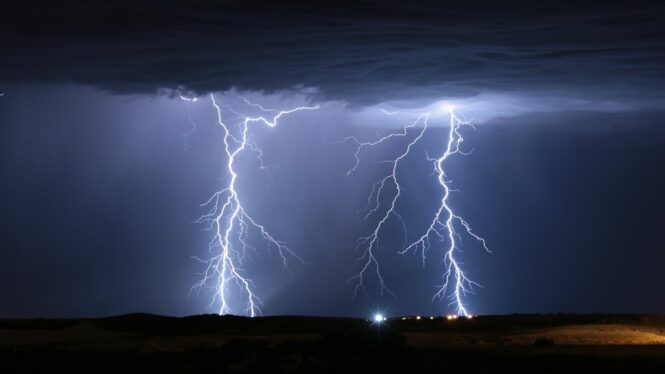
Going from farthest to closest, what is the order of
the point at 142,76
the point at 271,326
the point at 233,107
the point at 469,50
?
the point at 233,107, the point at 142,76, the point at 271,326, the point at 469,50

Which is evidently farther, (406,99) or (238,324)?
(406,99)

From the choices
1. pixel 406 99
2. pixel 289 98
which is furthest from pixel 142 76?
pixel 406 99

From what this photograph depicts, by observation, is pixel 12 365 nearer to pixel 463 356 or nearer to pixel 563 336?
pixel 463 356

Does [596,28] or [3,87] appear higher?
[3,87]

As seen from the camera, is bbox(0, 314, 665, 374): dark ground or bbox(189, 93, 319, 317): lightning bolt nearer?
bbox(0, 314, 665, 374): dark ground

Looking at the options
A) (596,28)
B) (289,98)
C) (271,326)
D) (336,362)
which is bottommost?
(336,362)

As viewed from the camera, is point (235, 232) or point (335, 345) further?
point (235, 232)

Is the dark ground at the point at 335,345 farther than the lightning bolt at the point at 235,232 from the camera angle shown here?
No

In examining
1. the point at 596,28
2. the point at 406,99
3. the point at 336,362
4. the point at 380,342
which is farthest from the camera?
the point at 406,99
